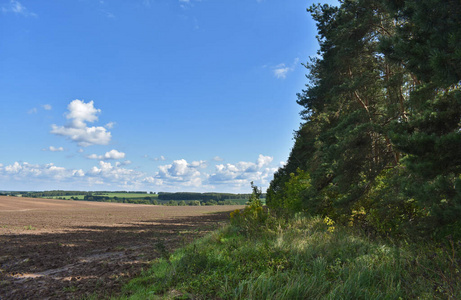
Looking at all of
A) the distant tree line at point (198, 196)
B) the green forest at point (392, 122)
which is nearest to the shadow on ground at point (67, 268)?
the green forest at point (392, 122)

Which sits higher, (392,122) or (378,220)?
(392,122)

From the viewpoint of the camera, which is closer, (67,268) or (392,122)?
(392,122)

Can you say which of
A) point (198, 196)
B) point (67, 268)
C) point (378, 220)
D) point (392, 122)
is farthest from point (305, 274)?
point (198, 196)

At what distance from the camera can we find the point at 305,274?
5477mm

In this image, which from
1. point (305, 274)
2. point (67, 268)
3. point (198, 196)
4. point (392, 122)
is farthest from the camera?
point (198, 196)

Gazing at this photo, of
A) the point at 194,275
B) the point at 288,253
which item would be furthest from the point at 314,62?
the point at 194,275

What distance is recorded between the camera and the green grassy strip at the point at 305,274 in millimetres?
4730

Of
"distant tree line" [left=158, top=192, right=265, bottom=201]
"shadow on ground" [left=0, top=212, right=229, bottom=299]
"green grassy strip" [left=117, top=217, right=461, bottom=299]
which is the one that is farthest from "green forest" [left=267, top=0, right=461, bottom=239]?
"distant tree line" [left=158, top=192, right=265, bottom=201]

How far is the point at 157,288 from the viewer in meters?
5.92

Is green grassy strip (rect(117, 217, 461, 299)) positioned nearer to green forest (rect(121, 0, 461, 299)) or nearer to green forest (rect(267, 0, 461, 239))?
green forest (rect(121, 0, 461, 299))

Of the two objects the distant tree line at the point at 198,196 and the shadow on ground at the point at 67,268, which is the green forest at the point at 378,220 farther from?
the distant tree line at the point at 198,196

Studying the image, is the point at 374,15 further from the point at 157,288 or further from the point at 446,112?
the point at 157,288

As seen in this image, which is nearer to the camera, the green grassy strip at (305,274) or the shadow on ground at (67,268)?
the green grassy strip at (305,274)

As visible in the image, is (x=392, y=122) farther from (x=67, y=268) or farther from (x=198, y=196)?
(x=198, y=196)
